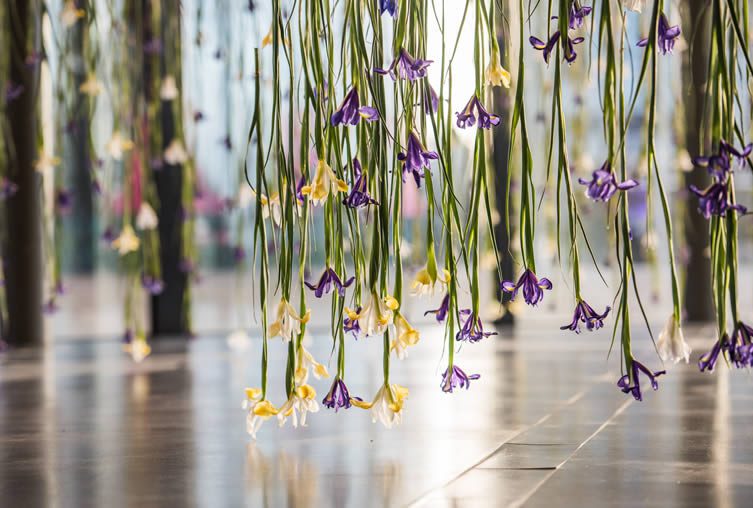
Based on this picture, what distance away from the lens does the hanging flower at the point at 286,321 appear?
112cm

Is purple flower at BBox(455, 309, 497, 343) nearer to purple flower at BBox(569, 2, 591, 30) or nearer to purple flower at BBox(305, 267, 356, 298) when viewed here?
purple flower at BBox(305, 267, 356, 298)

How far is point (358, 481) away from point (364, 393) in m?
0.83

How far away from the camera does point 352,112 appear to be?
1061 mm

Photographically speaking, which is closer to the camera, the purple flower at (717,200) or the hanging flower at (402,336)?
the purple flower at (717,200)

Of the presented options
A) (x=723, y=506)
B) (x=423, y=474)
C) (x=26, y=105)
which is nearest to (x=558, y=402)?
(x=423, y=474)

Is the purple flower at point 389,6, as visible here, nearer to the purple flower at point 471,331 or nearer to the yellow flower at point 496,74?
the yellow flower at point 496,74

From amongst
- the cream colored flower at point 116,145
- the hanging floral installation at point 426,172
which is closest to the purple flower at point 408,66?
the hanging floral installation at point 426,172

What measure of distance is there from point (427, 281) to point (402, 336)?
0.20 feet

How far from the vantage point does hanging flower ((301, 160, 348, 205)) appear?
109cm

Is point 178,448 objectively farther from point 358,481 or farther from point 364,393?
point 364,393

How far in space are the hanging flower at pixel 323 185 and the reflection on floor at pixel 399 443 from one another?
35cm

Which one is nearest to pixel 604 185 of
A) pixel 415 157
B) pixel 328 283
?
pixel 415 157

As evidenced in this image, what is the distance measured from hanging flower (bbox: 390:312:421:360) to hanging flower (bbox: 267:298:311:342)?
9 cm

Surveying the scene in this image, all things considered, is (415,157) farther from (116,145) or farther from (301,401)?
(116,145)
